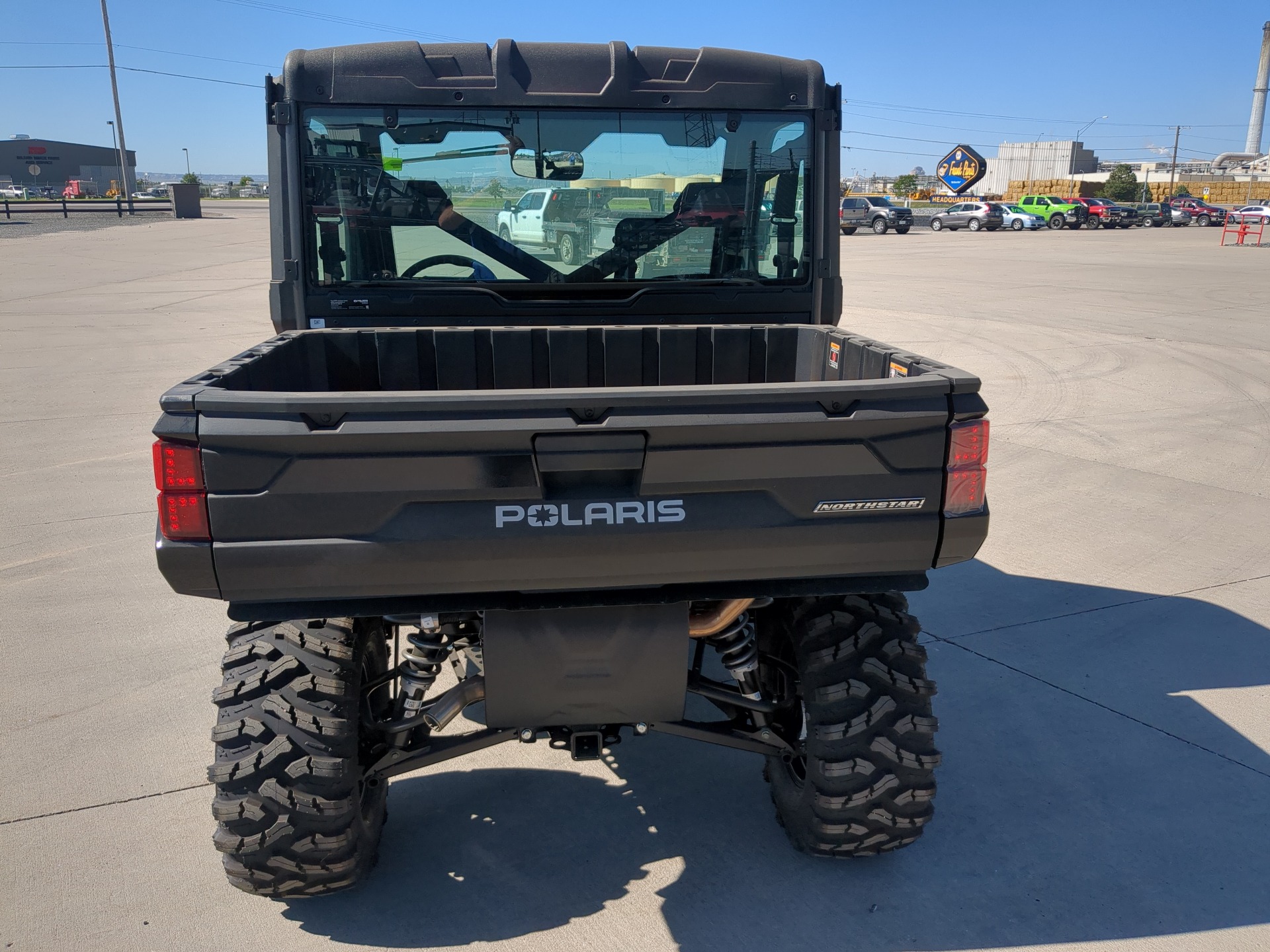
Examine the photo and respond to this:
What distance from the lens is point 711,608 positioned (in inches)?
116

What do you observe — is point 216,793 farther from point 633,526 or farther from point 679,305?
point 679,305

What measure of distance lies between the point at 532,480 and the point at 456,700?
0.81 metres

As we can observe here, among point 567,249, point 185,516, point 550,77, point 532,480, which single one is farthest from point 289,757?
point 550,77

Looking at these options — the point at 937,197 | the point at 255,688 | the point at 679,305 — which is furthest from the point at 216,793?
the point at 937,197

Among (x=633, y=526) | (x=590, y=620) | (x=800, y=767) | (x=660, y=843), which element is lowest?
(x=660, y=843)

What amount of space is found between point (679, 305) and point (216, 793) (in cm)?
266

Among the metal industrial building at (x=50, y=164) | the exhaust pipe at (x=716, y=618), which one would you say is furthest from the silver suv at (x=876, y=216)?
the metal industrial building at (x=50, y=164)

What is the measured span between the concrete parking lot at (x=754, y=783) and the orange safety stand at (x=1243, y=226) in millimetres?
35185

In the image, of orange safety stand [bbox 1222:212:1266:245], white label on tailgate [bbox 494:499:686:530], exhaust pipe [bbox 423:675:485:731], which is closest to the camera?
white label on tailgate [bbox 494:499:686:530]

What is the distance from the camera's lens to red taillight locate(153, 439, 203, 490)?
2.32 m

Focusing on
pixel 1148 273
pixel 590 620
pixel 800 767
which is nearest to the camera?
pixel 590 620

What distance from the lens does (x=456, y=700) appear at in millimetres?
A: 2861

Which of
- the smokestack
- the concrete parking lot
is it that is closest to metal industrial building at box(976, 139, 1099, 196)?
the smokestack

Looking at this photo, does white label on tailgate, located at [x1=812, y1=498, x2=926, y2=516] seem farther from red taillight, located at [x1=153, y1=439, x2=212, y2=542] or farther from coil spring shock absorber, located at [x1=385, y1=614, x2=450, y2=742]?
red taillight, located at [x1=153, y1=439, x2=212, y2=542]
